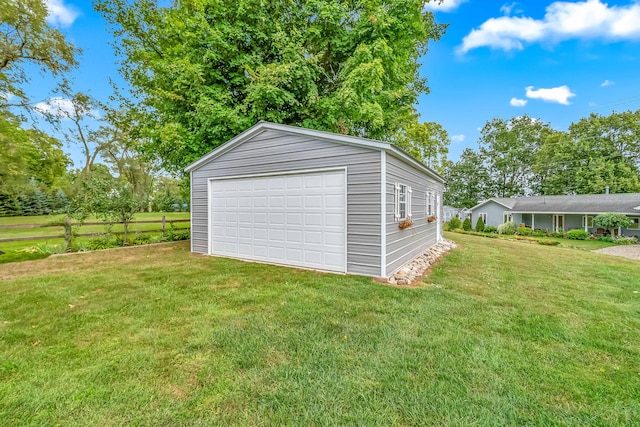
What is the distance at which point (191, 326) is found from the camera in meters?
3.31

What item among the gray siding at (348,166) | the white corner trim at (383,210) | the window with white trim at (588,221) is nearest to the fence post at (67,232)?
the gray siding at (348,166)

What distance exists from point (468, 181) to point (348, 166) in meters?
32.7

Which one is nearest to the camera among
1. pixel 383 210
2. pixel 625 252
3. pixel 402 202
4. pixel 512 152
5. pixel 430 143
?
pixel 383 210

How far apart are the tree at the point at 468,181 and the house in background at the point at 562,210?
23.7ft

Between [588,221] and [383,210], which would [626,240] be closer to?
[588,221]

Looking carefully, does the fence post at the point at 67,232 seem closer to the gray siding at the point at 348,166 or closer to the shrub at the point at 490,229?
the gray siding at the point at 348,166

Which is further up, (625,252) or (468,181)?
(468,181)

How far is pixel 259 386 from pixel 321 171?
450 centimetres

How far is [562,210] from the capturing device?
20.4m

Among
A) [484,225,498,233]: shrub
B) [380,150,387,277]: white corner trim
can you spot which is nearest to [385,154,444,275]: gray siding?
[380,150,387,277]: white corner trim

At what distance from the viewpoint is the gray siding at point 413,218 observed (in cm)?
566

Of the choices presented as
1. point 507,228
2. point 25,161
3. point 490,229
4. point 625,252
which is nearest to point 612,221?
point 507,228

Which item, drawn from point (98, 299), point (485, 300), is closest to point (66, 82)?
point (98, 299)

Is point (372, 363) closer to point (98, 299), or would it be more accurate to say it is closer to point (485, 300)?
point (485, 300)
